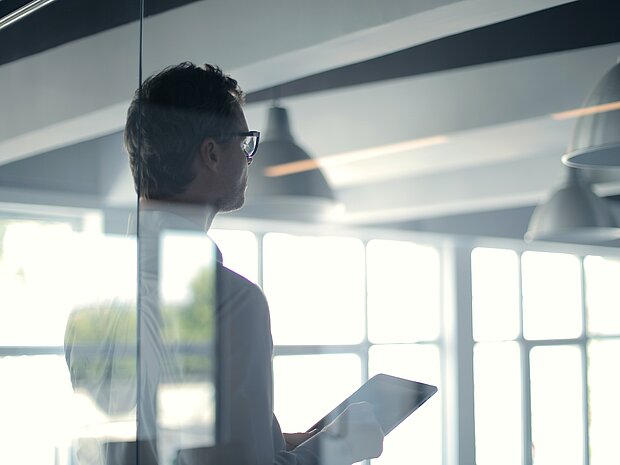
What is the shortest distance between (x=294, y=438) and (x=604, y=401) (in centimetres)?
53

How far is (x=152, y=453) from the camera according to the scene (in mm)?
1603

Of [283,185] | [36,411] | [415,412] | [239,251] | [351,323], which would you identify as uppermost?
[283,185]

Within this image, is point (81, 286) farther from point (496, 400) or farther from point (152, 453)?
point (496, 400)

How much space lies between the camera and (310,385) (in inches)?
52.1

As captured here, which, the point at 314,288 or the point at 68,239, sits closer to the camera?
the point at 314,288

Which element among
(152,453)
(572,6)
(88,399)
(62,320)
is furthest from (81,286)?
(572,6)

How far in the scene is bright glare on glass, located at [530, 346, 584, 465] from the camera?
1003mm

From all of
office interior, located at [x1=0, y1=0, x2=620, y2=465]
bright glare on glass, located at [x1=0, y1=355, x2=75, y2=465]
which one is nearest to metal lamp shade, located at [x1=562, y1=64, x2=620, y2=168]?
office interior, located at [x1=0, y1=0, x2=620, y2=465]

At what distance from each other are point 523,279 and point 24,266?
1.47 meters

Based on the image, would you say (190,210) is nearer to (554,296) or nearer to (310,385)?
(310,385)

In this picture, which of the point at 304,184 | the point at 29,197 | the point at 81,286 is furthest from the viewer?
the point at 29,197

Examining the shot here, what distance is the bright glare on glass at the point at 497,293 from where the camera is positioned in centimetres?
104

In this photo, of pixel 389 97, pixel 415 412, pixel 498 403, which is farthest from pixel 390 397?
pixel 389 97

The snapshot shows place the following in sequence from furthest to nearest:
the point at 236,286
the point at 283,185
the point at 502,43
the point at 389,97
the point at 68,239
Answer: the point at 68,239, the point at 236,286, the point at 283,185, the point at 389,97, the point at 502,43
